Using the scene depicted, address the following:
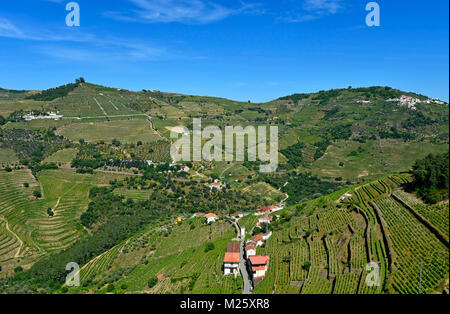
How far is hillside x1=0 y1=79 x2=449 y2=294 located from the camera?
20.2 m

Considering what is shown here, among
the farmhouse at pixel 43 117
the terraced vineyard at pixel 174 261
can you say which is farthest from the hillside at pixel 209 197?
the farmhouse at pixel 43 117

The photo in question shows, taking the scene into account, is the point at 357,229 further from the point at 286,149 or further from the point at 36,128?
the point at 36,128

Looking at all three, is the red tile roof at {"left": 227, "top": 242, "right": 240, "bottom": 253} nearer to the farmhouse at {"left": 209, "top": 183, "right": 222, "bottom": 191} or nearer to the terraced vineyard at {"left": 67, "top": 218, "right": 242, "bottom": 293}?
the terraced vineyard at {"left": 67, "top": 218, "right": 242, "bottom": 293}

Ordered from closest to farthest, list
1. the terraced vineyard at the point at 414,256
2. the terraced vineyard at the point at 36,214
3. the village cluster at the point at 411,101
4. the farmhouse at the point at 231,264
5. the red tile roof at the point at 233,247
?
the terraced vineyard at the point at 414,256 < the farmhouse at the point at 231,264 < the red tile roof at the point at 233,247 < the terraced vineyard at the point at 36,214 < the village cluster at the point at 411,101

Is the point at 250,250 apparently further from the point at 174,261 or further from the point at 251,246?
the point at 174,261

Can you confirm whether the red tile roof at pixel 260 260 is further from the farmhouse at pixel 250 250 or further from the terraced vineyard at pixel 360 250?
the farmhouse at pixel 250 250

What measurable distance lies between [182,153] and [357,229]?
50385 millimetres

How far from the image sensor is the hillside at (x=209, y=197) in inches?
794

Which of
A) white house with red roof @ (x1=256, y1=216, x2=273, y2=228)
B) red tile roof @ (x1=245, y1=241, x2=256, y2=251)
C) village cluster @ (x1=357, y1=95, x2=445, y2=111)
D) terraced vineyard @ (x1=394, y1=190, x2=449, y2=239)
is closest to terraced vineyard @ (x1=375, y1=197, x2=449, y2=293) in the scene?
terraced vineyard @ (x1=394, y1=190, x2=449, y2=239)

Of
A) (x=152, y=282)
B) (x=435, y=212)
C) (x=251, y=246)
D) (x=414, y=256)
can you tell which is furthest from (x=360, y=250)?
(x=152, y=282)

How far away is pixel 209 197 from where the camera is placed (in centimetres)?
5250

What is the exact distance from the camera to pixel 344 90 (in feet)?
386

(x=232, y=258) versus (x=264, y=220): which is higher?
(x=264, y=220)

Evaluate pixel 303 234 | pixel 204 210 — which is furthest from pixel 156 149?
pixel 303 234
